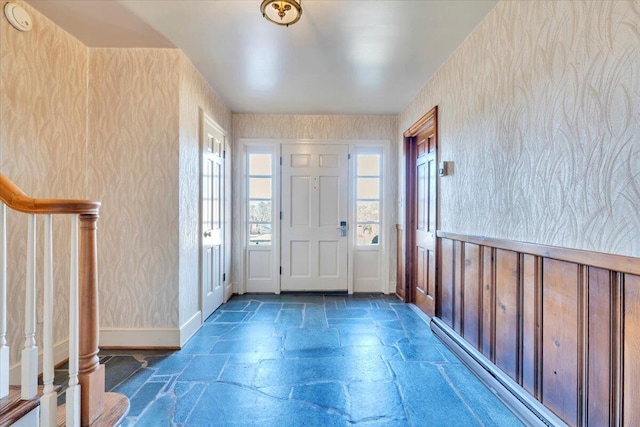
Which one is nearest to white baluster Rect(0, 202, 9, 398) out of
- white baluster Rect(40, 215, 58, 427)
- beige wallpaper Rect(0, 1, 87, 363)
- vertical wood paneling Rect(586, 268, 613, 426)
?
white baluster Rect(40, 215, 58, 427)

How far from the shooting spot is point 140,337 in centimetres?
251

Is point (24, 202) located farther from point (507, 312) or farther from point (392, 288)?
point (392, 288)

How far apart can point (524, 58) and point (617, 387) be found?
161cm

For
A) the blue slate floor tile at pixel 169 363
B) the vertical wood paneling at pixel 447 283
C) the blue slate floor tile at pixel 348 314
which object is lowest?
the blue slate floor tile at pixel 169 363

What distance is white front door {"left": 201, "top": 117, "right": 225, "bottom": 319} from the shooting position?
3.04 metres

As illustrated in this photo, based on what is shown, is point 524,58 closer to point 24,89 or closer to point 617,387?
point 617,387

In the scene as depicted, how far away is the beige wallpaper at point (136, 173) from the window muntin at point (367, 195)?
2.40 meters

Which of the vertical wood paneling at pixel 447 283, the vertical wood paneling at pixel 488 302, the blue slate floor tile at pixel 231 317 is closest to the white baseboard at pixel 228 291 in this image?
the blue slate floor tile at pixel 231 317

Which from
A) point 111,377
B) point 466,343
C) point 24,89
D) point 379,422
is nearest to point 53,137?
point 24,89

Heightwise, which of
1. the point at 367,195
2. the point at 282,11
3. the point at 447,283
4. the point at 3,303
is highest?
the point at 282,11

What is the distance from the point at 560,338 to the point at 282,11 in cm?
229

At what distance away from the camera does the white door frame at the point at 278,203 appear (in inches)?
162

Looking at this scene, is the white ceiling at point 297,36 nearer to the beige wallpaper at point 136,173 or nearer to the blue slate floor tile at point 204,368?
the beige wallpaper at point 136,173

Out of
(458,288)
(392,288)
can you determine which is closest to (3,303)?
(458,288)
